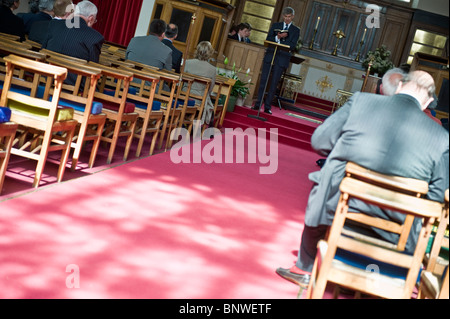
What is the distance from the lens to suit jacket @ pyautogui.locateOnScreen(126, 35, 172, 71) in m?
A: 6.15

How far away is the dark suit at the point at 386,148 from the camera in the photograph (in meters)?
2.47

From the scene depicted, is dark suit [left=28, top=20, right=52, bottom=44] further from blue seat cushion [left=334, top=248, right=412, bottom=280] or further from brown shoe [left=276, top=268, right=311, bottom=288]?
blue seat cushion [left=334, top=248, right=412, bottom=280]

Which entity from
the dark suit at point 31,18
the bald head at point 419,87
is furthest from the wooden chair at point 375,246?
the dark suit at point 31,18

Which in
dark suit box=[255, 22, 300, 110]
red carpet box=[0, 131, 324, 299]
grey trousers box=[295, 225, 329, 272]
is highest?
dark suit box=[255, 22, 300, 110]

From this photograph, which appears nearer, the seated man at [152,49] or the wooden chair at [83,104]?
the wooden chair at [83,104]

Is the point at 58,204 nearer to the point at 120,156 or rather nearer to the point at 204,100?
the point at 120,156

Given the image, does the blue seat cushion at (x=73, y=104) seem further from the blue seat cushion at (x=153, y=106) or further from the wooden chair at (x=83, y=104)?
the blue seat cushion at (x=153, y=106)

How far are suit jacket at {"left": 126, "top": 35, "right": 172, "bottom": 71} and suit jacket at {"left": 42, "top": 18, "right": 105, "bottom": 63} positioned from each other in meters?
1.36

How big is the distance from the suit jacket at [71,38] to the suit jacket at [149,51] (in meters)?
1.36

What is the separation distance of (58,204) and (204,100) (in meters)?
3.78

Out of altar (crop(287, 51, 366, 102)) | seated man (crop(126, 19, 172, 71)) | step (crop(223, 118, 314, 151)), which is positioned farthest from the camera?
altar (crop(287, 51, 366, 102))

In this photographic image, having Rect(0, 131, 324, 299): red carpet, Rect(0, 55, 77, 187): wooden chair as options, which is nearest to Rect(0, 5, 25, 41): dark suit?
Rect(0, 131, 324, 299): red carpet

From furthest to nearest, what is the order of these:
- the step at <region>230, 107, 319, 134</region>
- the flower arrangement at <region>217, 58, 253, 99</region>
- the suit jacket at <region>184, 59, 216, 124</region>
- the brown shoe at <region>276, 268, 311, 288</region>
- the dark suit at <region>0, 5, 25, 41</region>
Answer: the flower arrangement at <region>217, 58, 253, 99</region>
the step at <region>230, 107, 319, 134</region>
the suit jacket at <region>184, 59, 216, 124</region>
the dark suit at <region>0, 5, 25, 41</region>
the brown shoe at <region>276, 268, 311, 288</region>
